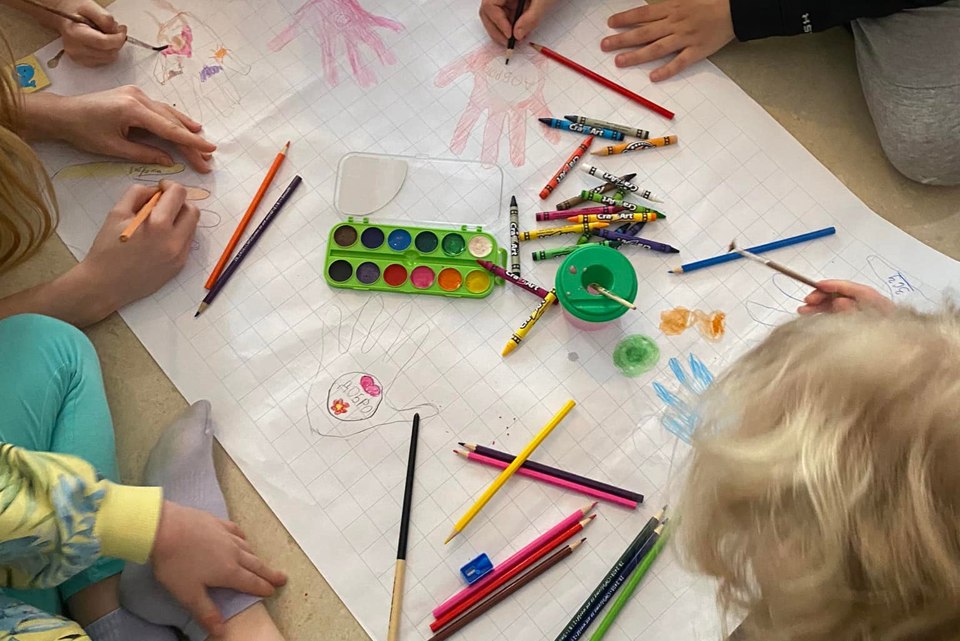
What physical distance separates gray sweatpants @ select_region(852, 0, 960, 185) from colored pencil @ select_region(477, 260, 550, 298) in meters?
0.42

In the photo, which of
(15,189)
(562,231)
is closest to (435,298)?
(562,231)

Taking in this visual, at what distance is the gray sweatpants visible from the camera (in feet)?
2.70

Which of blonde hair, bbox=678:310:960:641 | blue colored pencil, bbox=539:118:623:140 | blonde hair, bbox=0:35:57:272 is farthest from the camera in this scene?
blue colored pencil, bbox=539:118:623:140

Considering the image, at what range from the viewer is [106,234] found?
31.5 inches

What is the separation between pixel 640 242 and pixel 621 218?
3 centimetres

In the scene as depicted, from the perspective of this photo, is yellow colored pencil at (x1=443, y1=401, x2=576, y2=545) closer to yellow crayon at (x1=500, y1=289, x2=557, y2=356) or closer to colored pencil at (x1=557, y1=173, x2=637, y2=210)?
yellow crayon at (x1=500, y1=289, x2=557, y2=356)

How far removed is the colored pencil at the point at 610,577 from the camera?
0.69m

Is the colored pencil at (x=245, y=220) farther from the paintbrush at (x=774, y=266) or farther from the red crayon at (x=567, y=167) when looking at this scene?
the paintbrush at (x=774, y=266)

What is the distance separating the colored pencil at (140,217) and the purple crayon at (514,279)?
1.15 feet

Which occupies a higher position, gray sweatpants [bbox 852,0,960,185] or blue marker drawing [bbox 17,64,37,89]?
blue marker drawing [bbox 17,64,37,89]

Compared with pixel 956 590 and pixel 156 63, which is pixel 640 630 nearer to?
pixel 956 590

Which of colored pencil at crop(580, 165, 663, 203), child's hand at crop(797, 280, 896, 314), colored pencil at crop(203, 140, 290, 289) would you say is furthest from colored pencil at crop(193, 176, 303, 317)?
child's hand at crop(797, 280, 896, 314)

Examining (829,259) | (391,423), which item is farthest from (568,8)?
(391,423)

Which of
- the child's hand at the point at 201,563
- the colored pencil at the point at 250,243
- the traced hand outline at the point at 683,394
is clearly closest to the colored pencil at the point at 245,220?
the colored pencil at the point at 250,243
